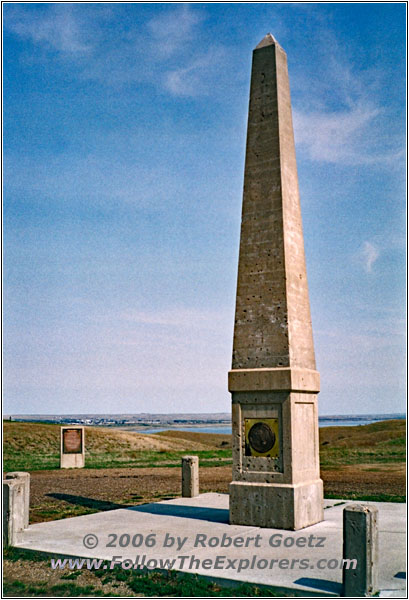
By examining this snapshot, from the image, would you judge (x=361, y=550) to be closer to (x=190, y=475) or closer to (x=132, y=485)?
(x=190, y=475)

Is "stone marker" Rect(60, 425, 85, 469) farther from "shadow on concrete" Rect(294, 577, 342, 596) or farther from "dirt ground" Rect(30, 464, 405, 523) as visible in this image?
"shadow on concrete" Rect(294, 577, 342, 596)

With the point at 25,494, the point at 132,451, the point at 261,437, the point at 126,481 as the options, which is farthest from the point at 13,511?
the point at 132,451

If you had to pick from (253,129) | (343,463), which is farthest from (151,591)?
(343,463)

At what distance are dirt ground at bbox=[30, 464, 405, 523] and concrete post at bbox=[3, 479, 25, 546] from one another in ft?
7.87

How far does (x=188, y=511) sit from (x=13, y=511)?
14.3 feet

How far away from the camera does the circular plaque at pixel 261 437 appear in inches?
491

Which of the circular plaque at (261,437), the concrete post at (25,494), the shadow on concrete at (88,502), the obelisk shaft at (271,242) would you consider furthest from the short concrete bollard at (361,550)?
the shadow on concrete at (88,502)

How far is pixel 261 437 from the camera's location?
41.3ft

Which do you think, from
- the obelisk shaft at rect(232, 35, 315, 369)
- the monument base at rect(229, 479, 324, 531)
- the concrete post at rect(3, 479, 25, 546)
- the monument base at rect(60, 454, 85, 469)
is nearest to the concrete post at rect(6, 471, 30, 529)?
the concrete post at rect(3, 479, 25, 546)

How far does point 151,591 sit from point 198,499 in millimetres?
8226

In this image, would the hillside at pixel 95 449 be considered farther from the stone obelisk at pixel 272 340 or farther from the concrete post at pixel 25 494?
the stone obelisk at pixel 272 340

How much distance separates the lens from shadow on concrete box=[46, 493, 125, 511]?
16.0 metres

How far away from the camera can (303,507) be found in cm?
1227

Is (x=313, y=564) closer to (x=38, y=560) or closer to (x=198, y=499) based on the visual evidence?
(x=38, y=560)
